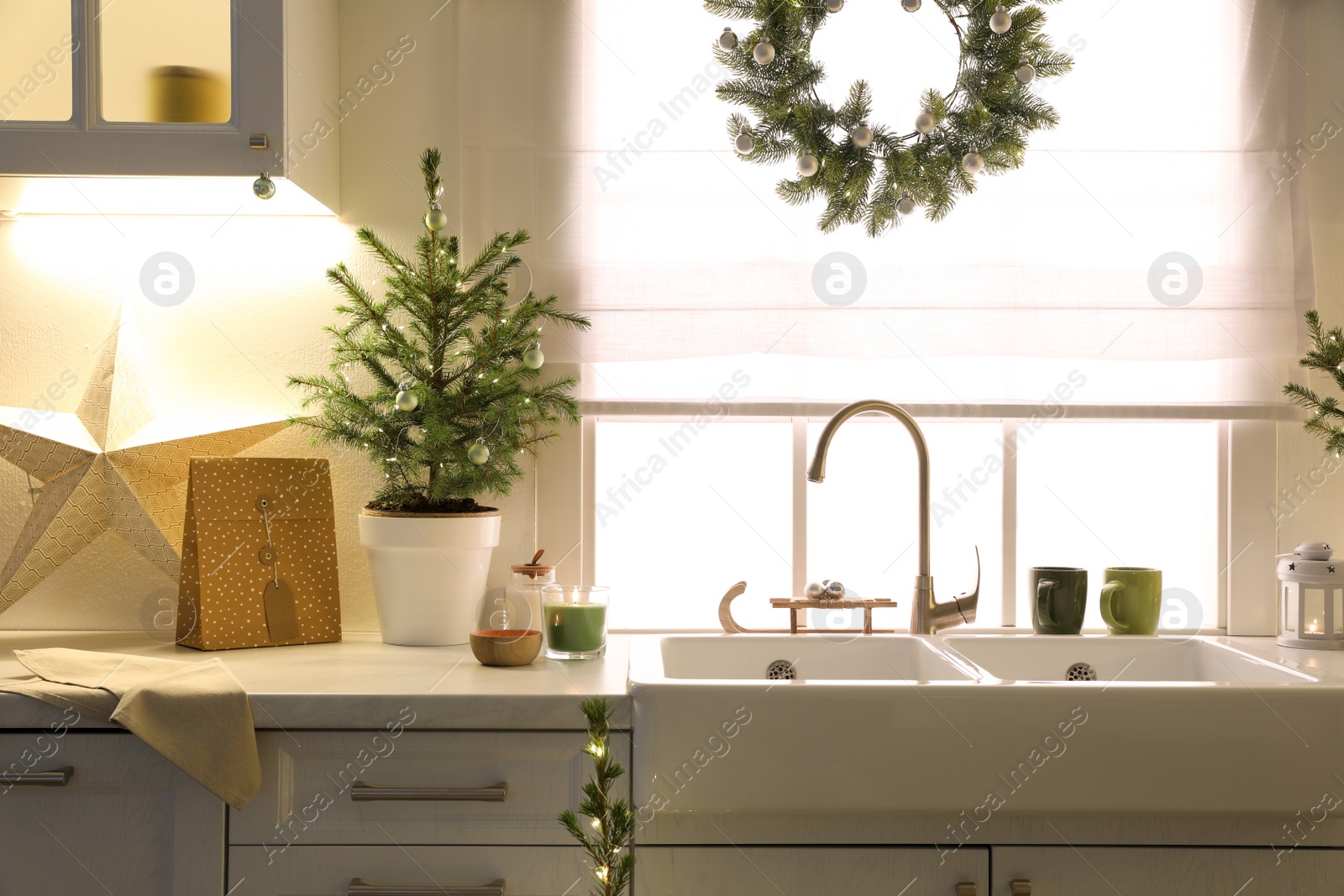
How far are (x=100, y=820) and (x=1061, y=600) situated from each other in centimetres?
138

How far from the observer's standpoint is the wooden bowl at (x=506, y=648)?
51.7 inches

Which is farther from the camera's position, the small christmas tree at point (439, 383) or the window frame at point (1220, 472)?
the window frame at point (1220, 472)

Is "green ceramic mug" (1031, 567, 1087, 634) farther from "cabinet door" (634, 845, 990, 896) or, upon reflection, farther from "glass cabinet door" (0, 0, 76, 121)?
"glass cabinet door" (0, 0, 76, 121)

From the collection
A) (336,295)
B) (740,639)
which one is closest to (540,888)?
(740,639)

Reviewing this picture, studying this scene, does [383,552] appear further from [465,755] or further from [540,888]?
[540,888]

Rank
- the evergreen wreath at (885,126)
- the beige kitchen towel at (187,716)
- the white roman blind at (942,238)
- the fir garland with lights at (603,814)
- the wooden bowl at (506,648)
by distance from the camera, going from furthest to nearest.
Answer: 1. the white roman blind at (942,238)
2. the evergreen wreath at (885,126)
3. the wooden bowl at (506,648)
4. the beige kitchen towel at (187,716)
5. the fir garland with lights at (603,814)

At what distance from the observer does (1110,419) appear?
1.65 metres

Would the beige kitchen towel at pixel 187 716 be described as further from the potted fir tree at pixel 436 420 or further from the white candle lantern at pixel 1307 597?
the white candle lantern at pixel 1307 597

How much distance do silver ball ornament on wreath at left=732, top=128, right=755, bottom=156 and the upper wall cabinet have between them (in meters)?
0.67

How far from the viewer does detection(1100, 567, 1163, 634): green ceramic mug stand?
1543 millimetres

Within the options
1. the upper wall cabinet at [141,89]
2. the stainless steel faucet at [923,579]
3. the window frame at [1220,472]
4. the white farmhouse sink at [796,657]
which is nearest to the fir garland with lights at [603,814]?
the white farmhouse sink at [796,657]

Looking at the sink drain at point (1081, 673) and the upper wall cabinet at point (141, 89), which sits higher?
the upper wall cabinet at point (141, 89)

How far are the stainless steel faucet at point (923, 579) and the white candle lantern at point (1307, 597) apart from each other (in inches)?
19.6

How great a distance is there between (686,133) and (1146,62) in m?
0.82
